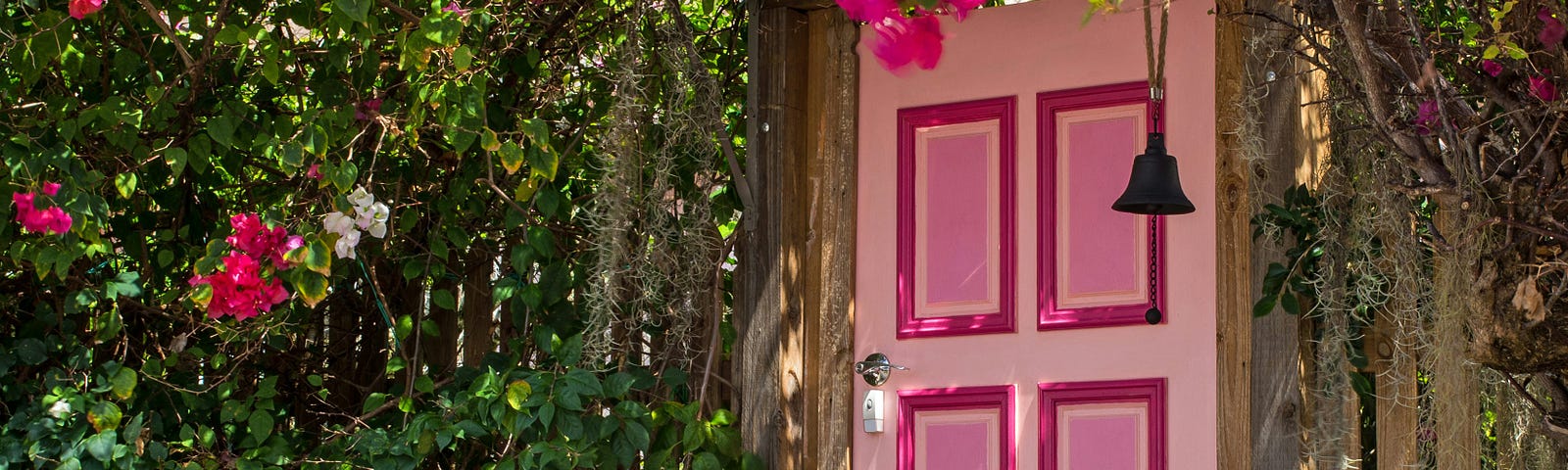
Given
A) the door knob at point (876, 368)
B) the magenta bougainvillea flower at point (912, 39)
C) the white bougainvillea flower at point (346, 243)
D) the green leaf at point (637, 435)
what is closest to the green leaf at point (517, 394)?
the green leaf at point (637, 435)

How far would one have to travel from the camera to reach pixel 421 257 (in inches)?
180

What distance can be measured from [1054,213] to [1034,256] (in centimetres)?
11

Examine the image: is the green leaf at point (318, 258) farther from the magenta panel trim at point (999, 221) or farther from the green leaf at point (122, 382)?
the magenta panel trim at point (999, 221)

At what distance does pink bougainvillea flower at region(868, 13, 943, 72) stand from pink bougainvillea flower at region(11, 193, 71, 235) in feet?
6.46

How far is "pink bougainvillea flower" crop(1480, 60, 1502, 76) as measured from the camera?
339cm

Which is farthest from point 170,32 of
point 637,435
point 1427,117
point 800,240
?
point 1427,117

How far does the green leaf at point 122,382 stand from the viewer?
4.21m

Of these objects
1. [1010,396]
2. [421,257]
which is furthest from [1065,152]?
[421,257]

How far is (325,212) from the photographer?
421 cm

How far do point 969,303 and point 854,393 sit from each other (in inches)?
14.5

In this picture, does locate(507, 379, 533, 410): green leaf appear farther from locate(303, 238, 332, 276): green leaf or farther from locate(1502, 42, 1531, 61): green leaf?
locate(1502, 42, 1531, 61): green leaf

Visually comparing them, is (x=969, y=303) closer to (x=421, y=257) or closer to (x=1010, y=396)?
(x=1010, y=396)

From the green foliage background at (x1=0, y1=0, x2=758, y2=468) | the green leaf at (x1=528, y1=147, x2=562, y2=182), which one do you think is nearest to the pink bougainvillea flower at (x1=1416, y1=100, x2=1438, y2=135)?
the green foliage background at (x1=0, y1=0, x2=758, y2=468)

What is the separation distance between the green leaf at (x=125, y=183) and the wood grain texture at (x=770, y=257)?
1.46 metres
